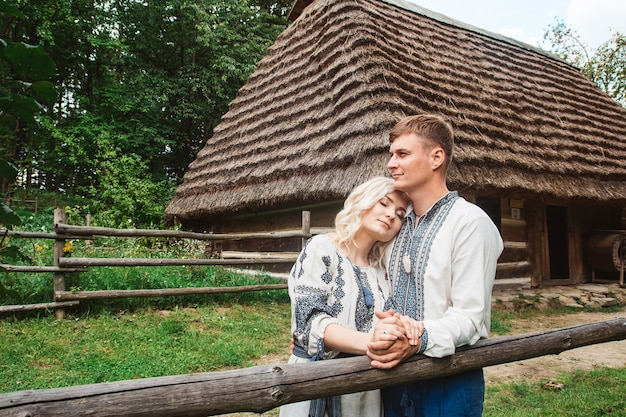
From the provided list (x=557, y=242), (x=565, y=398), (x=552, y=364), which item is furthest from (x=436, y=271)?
(x=557, y=242)

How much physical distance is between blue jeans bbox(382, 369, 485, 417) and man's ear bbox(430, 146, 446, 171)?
777 millimetres

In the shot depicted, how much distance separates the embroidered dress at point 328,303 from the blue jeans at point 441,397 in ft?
0.30

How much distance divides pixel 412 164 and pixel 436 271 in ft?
1.36

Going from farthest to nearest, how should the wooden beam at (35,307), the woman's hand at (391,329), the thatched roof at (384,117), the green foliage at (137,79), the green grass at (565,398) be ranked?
1. the green foliage at (137,79)
2. the thatched roof at (384,117)
3. the wooden beam at (35,307)
4. the green grass at (565,398)
5. the woman's hand at (391,329)

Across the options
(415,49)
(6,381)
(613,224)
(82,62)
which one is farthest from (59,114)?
(613,224)

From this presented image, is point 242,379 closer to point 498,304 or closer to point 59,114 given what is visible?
point 498,304

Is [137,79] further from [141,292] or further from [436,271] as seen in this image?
[436,271]

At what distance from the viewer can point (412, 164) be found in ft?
5.55

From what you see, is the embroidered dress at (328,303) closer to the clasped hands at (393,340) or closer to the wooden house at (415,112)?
the clasped hands at (393,340)

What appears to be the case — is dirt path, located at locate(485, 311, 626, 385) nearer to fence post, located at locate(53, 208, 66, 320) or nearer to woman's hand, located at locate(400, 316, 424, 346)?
woman's hand, located at locate(400, 316, 424, 346)

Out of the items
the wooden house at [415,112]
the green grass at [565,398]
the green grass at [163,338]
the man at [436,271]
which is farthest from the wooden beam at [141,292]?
the man at [436,271]

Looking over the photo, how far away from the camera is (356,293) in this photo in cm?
167

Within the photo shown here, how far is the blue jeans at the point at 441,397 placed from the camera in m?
1.56

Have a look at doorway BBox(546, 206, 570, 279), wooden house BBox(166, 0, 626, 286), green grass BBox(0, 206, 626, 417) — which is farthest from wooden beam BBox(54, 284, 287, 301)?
doorway BBox(546, 206, 570, 279)
